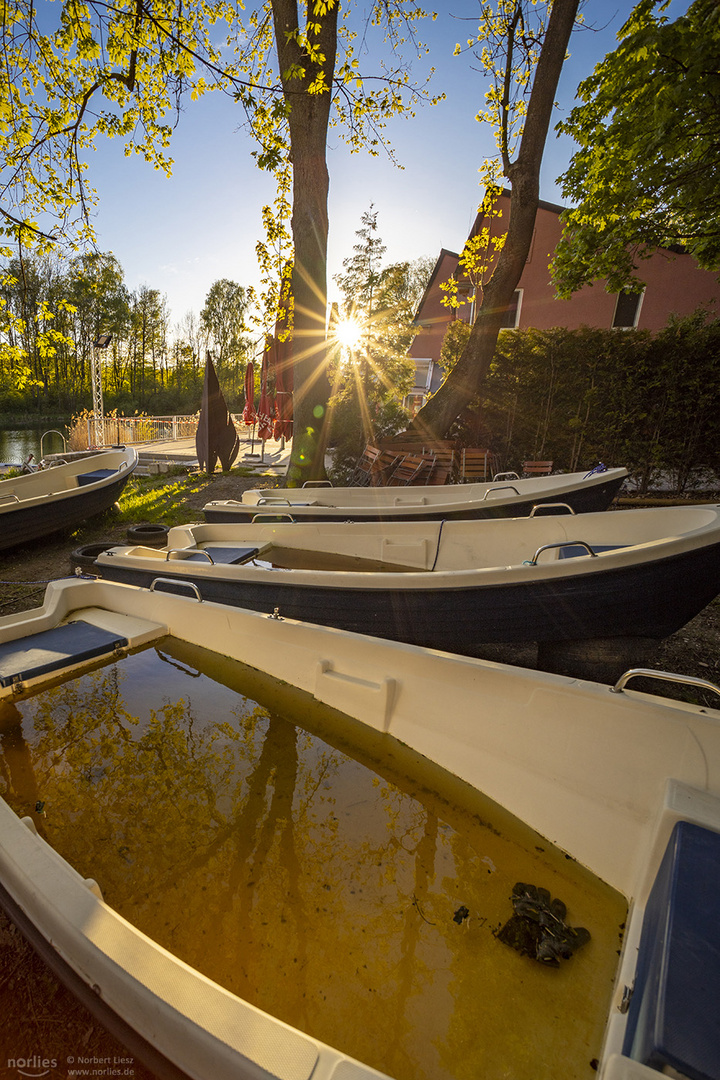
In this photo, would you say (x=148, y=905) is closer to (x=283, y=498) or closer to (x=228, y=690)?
(x=228, y=690)

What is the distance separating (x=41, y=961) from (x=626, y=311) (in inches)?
706

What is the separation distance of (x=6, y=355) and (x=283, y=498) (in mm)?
5296

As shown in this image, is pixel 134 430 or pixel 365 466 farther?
pixel 134 430

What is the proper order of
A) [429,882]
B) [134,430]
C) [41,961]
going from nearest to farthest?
[41,961], [429,882], [134,430]

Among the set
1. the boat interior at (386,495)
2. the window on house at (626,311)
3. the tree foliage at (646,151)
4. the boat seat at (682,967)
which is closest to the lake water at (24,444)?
the boat interior at (386,495)

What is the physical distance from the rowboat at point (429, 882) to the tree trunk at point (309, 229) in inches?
222

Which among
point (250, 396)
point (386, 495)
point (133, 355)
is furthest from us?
point (133, 355)

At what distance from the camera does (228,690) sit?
2516 mm

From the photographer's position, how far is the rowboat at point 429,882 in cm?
96

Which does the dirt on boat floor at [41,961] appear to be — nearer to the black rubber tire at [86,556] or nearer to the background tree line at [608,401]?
the black rubber tire at [86,556]

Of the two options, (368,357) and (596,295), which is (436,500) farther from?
(596,295)

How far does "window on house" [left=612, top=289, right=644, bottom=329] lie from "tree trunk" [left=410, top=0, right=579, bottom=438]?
7.97m

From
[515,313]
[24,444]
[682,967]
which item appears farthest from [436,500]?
[24,444]

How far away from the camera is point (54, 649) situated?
2467 mm
